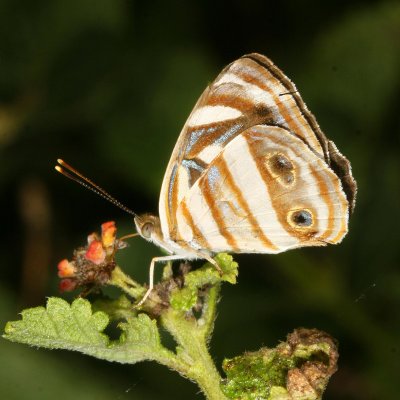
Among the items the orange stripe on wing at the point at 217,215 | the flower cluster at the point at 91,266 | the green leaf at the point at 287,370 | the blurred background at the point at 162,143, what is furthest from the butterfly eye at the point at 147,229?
the blurred background at the point at 162,143

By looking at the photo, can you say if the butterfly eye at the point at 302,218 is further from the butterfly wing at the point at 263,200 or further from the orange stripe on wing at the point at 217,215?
the orange stripe on wing at the point at 217,215

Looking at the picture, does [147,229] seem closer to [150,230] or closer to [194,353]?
[150,230]

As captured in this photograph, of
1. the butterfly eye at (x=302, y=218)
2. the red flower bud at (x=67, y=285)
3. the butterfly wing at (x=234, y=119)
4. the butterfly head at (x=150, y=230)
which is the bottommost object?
the red flower bud at (x=67, y=285)

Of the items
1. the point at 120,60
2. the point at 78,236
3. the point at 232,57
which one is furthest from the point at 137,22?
the point at 78,236

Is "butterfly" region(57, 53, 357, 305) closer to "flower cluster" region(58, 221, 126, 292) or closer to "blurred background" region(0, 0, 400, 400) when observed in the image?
"flower cluster" region(58, 221, 126, 292)

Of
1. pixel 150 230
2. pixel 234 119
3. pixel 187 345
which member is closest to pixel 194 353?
pixel 187 345

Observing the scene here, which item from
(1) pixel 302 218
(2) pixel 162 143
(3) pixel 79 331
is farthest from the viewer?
(2) pixel 162 143

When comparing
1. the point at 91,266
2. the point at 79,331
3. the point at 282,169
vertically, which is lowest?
the point at 79,331
